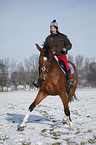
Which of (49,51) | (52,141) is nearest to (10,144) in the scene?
(52,141)

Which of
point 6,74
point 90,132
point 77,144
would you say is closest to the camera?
point 77,144

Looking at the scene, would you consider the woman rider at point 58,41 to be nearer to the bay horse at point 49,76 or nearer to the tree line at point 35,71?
the bay horse at point 49,76

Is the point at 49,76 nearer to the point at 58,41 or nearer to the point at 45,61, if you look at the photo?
the point at 45,61

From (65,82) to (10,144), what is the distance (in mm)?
2698

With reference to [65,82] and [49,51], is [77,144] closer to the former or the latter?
[65,82]

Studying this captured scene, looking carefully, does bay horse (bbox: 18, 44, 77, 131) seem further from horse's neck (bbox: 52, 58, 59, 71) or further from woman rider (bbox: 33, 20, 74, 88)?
woman rider (bbox: 33, 20, 74, 88)

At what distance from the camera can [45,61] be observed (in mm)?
5477

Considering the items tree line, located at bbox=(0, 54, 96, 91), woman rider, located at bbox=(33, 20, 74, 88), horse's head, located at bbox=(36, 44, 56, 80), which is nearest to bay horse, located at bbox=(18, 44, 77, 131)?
horse's head, located at bbox=(36, 44, 56, 80)

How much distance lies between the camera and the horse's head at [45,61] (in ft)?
17.8

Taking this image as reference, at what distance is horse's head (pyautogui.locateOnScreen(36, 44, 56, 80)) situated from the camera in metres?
5.43

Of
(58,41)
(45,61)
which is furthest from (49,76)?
(58,41)

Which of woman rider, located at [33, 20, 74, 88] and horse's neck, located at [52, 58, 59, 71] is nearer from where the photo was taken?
horse's neck, located at [52, 58, 59, 71]

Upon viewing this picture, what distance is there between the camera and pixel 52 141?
179 inches

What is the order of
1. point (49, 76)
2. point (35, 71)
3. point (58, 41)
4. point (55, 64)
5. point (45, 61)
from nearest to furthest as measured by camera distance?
point (45, 61) → point (49, 76) → point (55, 64) → point (58, 41) → point (35, 71)
